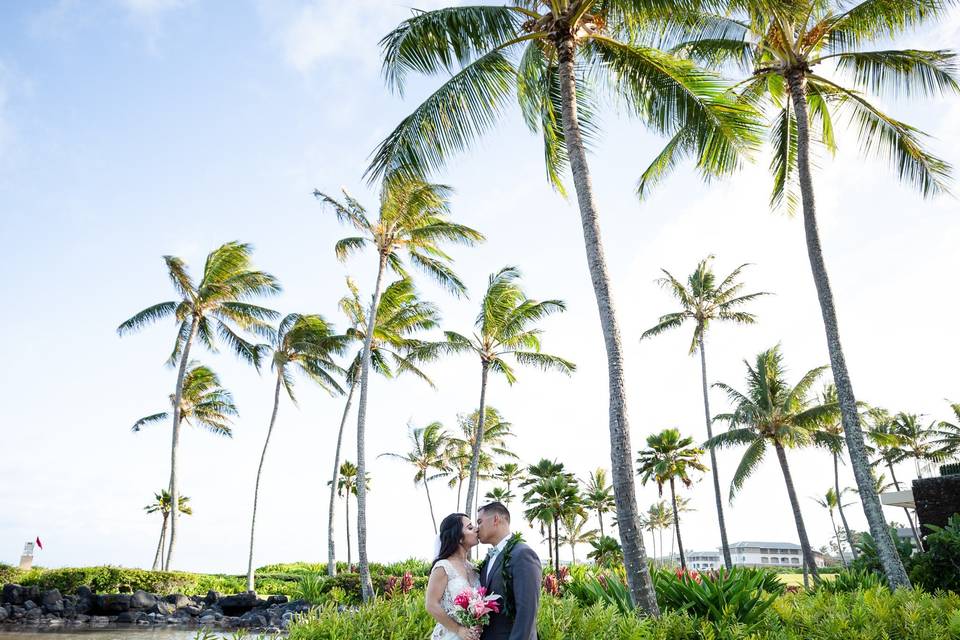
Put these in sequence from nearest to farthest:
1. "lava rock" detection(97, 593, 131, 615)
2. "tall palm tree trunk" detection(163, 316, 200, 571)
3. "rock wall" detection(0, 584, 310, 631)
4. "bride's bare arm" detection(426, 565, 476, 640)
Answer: "bride's bare arm" detection(426, 565, 476, 640) → "rock wall" detection(0, 584, 310, 631) → "lava rock" detection(97, 593, 131, 615) → "tall palm tree trunk" detection(163, 316, 200, 571)

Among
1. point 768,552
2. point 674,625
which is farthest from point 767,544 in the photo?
point 674,625

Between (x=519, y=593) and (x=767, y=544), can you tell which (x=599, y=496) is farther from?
(x=767, y=544)

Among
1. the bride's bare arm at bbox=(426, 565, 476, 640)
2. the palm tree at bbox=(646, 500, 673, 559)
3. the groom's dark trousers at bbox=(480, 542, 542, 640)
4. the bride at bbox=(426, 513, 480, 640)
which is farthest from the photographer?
the palm tree at bbox=(646, 500, 673, 559)

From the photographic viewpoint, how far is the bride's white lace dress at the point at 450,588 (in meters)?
4.08

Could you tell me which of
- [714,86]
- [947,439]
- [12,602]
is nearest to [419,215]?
[714,86]

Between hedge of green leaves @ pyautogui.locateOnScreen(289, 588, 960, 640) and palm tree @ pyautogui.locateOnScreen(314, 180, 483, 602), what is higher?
palm tree @ pyautogui.locateOnScreen(314, 180, 483, 602)

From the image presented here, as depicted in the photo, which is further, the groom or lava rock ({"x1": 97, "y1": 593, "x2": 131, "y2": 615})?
lava rock ({"x1": 97, "y1": 593, "x2": 131, "y2": 615})

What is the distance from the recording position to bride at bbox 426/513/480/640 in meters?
4.01

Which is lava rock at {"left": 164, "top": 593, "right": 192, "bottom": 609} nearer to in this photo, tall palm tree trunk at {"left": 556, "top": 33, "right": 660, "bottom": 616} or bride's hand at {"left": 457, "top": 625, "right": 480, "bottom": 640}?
tall palm tree trunk at {"left": 556, "top": 33, "right": 660, "bottom": 616}

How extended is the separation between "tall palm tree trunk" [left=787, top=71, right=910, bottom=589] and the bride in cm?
917

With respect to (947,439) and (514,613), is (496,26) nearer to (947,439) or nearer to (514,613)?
(514,613)

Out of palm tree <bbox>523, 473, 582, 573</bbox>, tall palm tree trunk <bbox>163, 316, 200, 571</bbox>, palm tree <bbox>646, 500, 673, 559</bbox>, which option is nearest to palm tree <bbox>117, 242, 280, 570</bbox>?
tall palm tree trunk <bbox>163, 316, 200, 571</bbox>

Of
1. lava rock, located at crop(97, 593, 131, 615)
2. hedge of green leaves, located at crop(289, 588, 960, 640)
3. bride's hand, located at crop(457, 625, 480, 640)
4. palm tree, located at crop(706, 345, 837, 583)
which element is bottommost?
lava rock, located at crop(97, 593, 131, 615)

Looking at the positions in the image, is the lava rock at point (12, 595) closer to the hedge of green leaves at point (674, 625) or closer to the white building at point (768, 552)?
the hedge of green leaves at point (674, 625)
